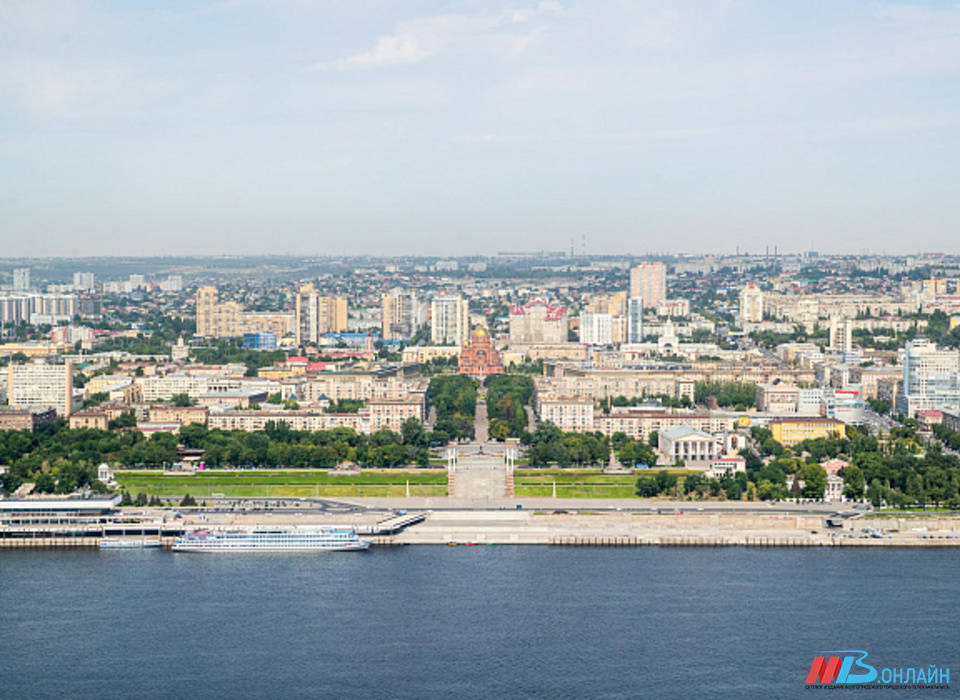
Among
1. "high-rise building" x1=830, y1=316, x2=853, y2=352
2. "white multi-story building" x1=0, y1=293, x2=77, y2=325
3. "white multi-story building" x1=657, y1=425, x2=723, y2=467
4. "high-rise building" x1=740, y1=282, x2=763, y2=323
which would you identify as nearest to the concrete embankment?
"white multi-story building" x1=657, y1=425, x2=723, y2=467

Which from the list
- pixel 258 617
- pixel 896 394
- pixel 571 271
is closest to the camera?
pixel 258 617

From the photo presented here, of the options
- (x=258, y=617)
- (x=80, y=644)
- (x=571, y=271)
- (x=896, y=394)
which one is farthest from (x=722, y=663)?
(x=571, y=271)

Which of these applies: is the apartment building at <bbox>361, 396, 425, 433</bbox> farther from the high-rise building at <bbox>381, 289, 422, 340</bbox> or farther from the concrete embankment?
the high-rise building at <bbox>381, 289, 422, 340</bbox>

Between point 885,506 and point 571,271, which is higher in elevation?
point 571,271

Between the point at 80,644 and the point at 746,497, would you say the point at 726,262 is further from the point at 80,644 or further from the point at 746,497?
the point at 80,644

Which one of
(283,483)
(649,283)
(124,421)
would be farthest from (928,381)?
(649,283)

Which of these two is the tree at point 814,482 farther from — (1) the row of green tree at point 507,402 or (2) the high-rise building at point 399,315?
(2) the high-rise building at point 399,315
